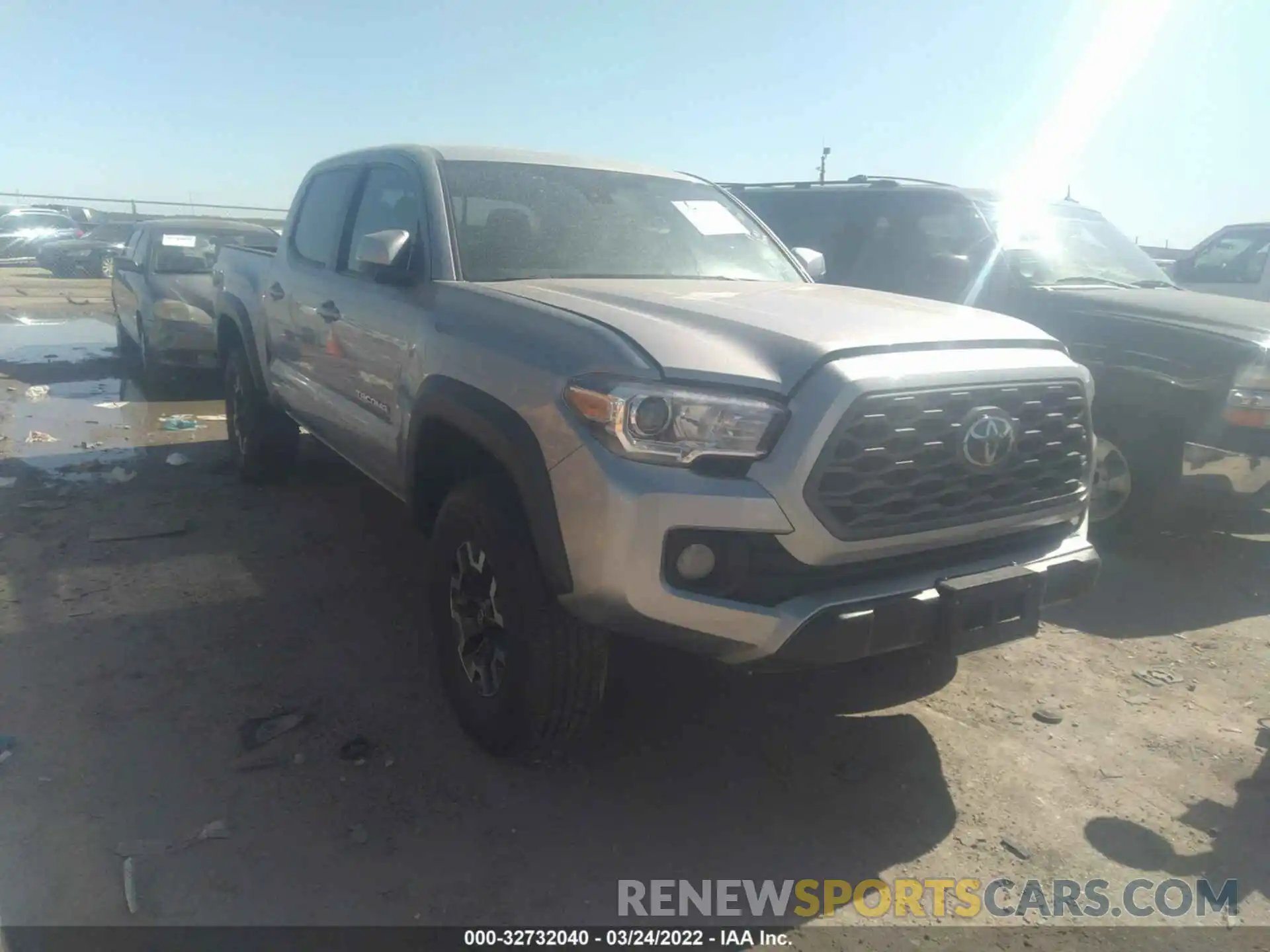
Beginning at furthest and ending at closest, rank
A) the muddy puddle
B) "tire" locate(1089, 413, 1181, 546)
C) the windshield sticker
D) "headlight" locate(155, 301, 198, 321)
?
1. "headlight" locate(155, 301, 198, 321)
2. the muddy puddle
3. "tire" locate(1089, 413, 1181, 546)
4. the windshield sticker

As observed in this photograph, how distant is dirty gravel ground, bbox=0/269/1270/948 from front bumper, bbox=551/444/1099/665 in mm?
688

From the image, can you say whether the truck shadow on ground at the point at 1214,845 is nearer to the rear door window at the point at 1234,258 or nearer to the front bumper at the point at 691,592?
the front bumper at the point at 691,592

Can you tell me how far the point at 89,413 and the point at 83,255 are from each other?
16.3 m

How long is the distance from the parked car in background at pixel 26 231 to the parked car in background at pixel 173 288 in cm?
1701

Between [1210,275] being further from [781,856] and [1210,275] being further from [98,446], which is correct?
[98,446]

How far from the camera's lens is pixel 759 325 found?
294cm

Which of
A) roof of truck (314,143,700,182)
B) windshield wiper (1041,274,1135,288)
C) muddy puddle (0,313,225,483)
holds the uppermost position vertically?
roof of truck (314,143,700,182)

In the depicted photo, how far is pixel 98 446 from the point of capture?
7.38 m

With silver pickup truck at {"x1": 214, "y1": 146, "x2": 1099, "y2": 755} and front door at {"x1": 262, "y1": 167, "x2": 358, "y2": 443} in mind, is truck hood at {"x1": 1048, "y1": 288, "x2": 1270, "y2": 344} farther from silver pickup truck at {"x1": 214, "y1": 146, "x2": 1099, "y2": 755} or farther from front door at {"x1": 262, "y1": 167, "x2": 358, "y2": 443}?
front door at {"x1": 262, "y1": 167, "x2": 358, "y2": 443}

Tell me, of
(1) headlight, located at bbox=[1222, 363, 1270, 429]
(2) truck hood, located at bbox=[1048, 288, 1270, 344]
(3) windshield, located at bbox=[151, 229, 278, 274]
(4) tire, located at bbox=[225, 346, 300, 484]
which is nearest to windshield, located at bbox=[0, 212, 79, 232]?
(3) windshield, located at bbox=[151, 229, 278, 274]

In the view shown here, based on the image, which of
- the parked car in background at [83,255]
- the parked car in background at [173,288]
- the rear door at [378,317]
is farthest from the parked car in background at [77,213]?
the rear door at [378,317]

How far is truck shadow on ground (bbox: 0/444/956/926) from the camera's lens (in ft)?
8.71

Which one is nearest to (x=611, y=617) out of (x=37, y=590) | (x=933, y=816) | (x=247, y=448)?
(x=933, y=816)

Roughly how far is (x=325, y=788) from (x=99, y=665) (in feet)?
4.45
